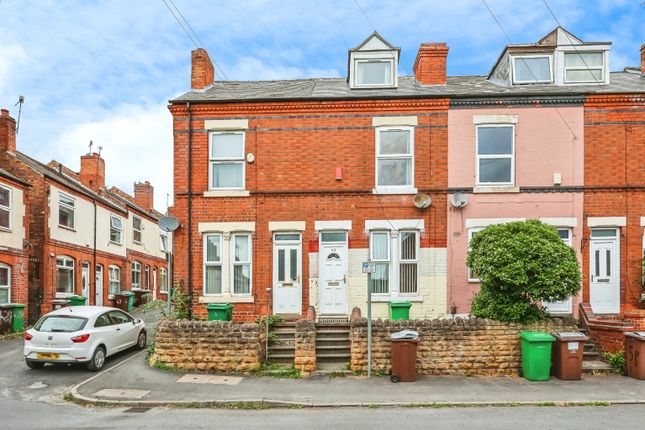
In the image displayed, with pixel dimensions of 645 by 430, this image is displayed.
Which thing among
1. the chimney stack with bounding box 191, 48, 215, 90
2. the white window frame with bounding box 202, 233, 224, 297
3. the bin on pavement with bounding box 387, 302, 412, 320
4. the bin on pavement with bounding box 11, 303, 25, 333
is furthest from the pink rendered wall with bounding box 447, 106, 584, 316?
the bin on pavement with bounding box 11, 303, 25, 333

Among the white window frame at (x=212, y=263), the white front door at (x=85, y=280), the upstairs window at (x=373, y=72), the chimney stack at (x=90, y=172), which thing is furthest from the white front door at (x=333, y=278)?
the chimney stack at (x=90, y=172)

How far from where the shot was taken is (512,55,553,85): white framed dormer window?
15.4 metres

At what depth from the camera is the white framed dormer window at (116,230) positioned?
26484 millimetres

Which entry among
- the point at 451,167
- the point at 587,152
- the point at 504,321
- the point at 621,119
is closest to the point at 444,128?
the point at 451,167

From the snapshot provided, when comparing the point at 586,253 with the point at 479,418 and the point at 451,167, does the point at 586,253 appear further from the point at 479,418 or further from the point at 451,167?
the point at 479,418

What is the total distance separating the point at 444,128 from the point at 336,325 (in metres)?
6.39

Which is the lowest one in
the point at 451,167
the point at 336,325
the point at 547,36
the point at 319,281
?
the point at 336,325

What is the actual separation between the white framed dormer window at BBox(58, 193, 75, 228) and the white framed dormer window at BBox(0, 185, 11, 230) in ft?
9.61

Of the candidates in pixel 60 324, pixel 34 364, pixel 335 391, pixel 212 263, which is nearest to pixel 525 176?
pixel 335 391

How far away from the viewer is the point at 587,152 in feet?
47.0

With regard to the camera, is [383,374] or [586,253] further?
[586,253]

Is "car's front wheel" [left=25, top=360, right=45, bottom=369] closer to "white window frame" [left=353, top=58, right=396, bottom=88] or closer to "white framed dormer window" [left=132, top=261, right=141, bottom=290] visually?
"white window frame" [left=353, top=58, right=396, bottom=88]

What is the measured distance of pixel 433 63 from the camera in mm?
15633

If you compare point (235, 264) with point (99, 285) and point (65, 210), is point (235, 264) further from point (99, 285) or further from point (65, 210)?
point (99, 285)
